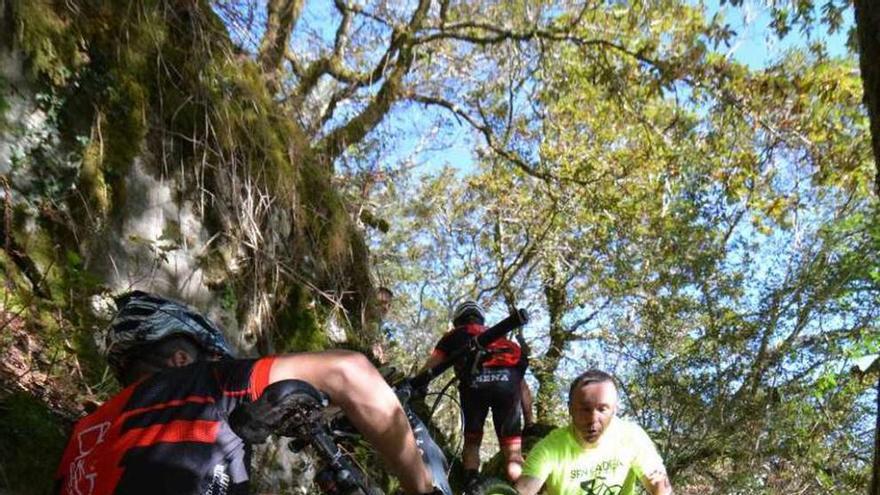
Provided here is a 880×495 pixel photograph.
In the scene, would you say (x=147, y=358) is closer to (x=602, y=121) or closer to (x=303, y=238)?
(x=303, y=238)

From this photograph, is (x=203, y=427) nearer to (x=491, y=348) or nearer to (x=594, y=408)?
(x=594, y=408)

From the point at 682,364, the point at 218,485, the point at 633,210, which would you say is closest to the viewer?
the point at 218,485

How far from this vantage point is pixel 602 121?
14.6 m

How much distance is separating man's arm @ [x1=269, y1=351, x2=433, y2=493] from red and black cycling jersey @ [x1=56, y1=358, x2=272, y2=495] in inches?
2.9

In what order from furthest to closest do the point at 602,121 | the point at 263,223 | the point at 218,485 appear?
the point at 602,121, the point at 263,223, the point at 218,485

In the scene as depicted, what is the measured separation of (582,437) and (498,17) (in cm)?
884

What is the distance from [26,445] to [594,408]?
8.74 ft

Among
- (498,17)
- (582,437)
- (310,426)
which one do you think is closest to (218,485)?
(310,426)

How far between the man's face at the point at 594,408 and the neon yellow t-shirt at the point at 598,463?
0.06 m

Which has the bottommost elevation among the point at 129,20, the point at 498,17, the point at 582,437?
the point at 582,437

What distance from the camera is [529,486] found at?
393 cm

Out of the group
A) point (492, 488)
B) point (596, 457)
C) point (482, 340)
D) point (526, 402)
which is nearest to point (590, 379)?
point (596, 457)

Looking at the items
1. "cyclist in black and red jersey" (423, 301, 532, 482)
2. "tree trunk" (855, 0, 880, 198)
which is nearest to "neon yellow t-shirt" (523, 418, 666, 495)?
"tree trunk" (855, 0, 880, 198)

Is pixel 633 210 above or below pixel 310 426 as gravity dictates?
above
